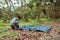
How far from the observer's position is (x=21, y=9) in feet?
56.9

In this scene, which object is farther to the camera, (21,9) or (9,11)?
(21,9)

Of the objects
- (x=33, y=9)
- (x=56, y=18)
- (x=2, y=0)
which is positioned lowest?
(x=56, y=18)

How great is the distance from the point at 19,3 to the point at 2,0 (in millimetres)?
2717

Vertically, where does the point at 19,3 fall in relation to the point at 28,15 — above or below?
above

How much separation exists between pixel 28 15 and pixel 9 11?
3.43 metres

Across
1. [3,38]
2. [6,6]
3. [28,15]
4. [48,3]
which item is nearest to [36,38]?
[3,38]

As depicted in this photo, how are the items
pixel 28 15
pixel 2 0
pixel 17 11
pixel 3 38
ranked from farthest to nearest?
pixel 28 15 → pixel 17 11 → pixel 2 0 → pixel 3 38

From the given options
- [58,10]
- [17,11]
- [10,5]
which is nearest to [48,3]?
[58,10]

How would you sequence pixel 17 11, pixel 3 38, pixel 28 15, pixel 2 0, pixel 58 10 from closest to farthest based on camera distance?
pixel 3 38 < pixel 2 0 < pixel 17 11 < pixel 28 15 < pixel 58 10

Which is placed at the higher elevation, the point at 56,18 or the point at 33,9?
the point at 33,9

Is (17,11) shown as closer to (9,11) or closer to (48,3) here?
(9,11)

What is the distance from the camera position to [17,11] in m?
16.8

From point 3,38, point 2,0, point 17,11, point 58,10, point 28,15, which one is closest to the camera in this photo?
point 3,38

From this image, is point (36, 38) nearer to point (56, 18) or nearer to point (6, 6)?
point (6, 6)
